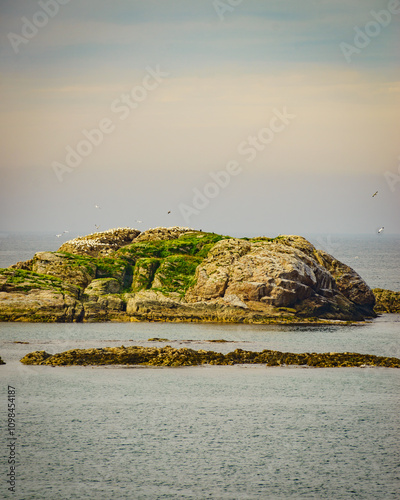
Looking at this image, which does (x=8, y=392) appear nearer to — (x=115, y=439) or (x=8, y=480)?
(x=115, y=439)

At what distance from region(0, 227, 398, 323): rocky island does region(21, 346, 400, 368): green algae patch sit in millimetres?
15575

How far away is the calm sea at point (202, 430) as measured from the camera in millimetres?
22219

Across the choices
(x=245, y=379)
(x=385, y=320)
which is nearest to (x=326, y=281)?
(x=385, y=320)

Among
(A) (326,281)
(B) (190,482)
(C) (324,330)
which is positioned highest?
(A) (326,281)

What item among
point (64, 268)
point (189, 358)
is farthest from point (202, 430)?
point (64, 268)

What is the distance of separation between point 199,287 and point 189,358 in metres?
20.9

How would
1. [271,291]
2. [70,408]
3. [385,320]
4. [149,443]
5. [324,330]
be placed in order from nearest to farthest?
[149,443]
[70,408]
[324,330]
[271,291]
[385,320]

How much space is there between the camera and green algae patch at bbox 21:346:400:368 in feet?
128

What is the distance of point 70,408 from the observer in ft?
102

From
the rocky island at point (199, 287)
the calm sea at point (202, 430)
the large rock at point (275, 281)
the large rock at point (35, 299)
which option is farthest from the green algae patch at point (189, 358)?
the large rock at point (275, 281)

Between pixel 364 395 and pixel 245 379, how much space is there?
6278 millimetres

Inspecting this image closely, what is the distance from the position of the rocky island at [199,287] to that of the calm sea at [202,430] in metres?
11.5

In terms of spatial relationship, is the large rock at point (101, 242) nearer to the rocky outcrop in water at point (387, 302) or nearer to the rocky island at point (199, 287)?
the rocky island at point (199, 287)

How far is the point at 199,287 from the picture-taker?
2372 inches
